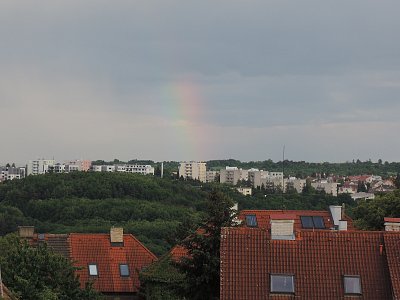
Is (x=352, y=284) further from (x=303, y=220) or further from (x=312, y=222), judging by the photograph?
(x=312, y=222)

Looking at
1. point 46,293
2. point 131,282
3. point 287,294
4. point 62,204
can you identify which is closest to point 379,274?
point 287,294

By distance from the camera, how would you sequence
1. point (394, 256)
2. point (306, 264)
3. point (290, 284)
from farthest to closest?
point (306, 264) → point (394, 256) → point (290, 284)

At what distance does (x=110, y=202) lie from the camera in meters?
164

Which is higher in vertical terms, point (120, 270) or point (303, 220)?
point (303, 220)

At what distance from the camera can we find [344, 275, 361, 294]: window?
76.6 feet

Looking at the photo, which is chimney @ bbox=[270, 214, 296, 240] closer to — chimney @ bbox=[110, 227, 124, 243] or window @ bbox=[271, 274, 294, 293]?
window @ bbox=[271, 274, 294, 293]

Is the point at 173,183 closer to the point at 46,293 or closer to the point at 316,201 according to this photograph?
the point at 316,201

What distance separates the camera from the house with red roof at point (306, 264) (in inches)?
918

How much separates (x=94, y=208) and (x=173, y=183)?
43130 millimetres

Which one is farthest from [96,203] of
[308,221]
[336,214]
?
[308,221]

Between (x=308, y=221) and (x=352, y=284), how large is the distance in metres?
16.0

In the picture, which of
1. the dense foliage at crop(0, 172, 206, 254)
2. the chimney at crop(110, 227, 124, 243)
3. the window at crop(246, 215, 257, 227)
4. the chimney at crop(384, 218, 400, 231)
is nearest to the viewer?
the chimney at crop(384, 218, 400, 231)

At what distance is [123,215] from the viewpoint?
157125mm

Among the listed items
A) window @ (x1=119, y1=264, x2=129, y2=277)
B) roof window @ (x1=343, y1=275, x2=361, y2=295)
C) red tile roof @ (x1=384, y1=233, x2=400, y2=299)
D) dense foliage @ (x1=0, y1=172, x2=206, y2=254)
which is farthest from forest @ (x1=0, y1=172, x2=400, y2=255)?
roof window @ (x1=343, y1=275, x2=361, y2=295)
